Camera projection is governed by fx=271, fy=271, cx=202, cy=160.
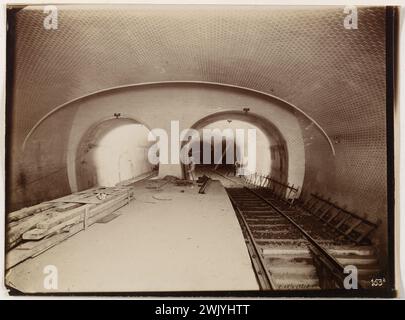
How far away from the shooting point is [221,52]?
5.79 metres

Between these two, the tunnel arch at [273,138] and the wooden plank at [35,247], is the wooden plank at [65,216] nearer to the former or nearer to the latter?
the wooden plank at [35,247]

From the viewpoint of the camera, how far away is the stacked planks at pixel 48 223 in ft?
13.8

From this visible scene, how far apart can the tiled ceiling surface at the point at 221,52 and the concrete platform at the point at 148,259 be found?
2595mm

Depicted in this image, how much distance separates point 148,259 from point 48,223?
181cm

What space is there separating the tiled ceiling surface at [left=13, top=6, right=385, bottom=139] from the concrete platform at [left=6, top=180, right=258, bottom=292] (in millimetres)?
2595

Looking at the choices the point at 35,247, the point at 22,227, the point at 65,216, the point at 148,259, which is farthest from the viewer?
the point at 65,216

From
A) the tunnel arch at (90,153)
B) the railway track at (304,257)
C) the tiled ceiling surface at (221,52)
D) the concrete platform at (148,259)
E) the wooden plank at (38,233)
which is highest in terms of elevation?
the tiled ceiling surface at (221,52)

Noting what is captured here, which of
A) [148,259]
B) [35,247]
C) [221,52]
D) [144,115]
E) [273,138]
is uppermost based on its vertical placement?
[221,52]

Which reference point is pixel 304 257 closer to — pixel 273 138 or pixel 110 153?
pixel 273 138

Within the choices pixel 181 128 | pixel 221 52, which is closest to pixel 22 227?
pixel 221 52

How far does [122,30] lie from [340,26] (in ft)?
12.2

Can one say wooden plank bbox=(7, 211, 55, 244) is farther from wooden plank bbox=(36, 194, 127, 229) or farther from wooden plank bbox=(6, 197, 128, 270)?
wooden plank bbox=(36, 194, 127, 229)

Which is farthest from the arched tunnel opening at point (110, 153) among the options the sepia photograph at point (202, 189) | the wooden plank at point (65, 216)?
the wooden plank at point (65, 216)

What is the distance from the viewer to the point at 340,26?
4281mm
